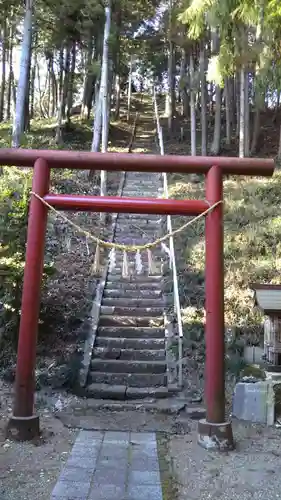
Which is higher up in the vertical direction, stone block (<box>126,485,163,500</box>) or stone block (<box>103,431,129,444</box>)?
stone block (<box>126,485,163,500</box>)

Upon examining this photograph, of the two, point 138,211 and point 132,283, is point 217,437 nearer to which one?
point 138,211

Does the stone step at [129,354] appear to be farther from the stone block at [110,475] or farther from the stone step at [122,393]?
the stone block at [110,475]

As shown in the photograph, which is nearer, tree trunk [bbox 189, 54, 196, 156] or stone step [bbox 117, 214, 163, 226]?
stone step [bbox 117, 214, 163, 226]

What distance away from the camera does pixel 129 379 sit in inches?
268

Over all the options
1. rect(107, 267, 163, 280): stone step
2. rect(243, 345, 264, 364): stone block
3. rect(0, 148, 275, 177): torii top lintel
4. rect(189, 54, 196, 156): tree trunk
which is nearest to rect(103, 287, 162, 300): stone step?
rect(107, 267, 163, 280): stone step

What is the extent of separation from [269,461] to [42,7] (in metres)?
18.2

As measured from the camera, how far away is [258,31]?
13.0 metres

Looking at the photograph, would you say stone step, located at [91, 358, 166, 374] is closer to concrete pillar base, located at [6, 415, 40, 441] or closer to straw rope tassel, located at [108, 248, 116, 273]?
concrete pillar base, located at [6, 415, 40, 441]

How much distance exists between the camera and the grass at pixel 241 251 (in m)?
8.06

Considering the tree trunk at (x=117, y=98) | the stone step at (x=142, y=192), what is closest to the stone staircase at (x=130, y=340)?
the stone step at (x=142, y=192)

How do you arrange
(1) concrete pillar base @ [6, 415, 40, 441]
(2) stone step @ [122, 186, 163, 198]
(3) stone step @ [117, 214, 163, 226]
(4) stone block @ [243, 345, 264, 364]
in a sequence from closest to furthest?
1. (1) concrete pillar base @ [6, 415, 40, 441]
2. (4) stone block @ [243, 345, 264, 364]
3. (3) stone step @ [117, 214, 163, 226]
4. (2) stone step @ [122, 186, 163, 198]

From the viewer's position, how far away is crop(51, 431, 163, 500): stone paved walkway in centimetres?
362

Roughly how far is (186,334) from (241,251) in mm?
2837

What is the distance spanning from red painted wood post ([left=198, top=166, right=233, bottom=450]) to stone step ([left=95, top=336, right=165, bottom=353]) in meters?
2.45
